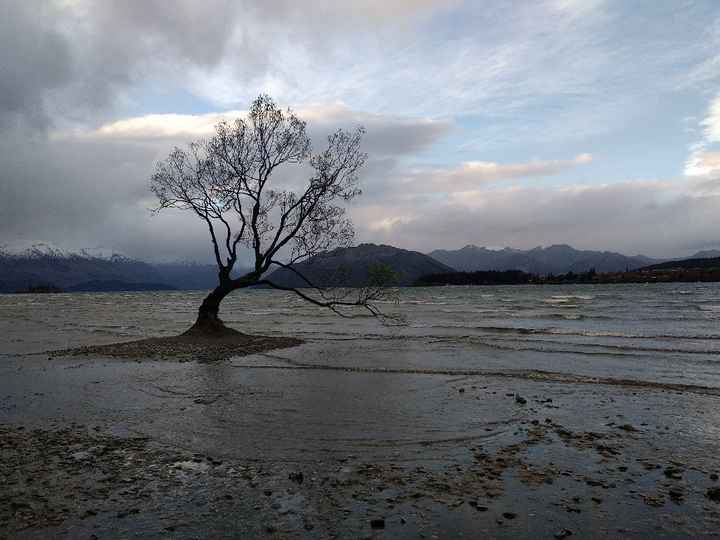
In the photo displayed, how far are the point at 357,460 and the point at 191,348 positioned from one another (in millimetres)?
18206

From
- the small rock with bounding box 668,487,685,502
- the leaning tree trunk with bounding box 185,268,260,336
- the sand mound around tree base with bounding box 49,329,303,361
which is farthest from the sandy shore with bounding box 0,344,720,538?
the leaning tree trunk with bounding box 185,268,260,336

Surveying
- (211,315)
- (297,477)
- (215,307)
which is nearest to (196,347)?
(211,315)

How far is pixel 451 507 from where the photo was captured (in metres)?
6.95

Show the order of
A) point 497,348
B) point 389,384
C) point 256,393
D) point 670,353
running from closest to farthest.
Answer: point 256,393, point 389,384, point 670,353, point 497,348

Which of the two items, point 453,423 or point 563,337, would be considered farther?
point 563,337

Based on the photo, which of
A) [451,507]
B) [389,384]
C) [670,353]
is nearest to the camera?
[451,507]

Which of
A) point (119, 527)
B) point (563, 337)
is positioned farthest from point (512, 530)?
point (563, 337)

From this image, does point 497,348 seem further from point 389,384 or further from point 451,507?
point 451,507

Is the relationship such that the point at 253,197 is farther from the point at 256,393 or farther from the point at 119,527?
the point at 119,527

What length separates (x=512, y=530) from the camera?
20.7ft

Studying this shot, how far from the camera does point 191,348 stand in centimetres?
2514

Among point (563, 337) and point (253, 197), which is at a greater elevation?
point (253, 197)

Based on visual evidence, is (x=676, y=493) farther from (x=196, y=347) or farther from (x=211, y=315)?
(x=211, y=315)

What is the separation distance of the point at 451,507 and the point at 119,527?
4.34m
